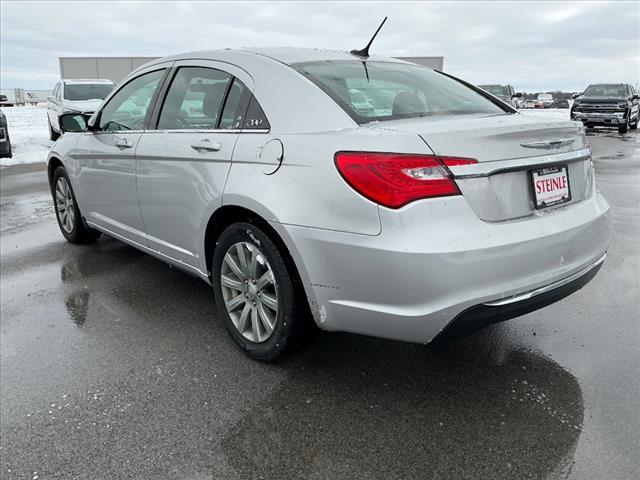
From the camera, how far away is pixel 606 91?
72.4ft

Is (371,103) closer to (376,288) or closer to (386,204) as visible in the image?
(386,204)

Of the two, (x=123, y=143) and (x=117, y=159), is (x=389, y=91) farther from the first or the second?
(x=117, y=159)

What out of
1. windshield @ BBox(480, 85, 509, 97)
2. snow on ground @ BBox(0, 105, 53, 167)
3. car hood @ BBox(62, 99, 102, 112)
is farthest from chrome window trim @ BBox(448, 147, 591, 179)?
windshield @ BBox(480, 85, 509, 97)

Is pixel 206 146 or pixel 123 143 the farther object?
pixel 123 143

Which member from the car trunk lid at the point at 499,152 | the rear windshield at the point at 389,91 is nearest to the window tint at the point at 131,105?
the rear windshield at the point at 389,91

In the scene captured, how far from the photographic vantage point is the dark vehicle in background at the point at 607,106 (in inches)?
811

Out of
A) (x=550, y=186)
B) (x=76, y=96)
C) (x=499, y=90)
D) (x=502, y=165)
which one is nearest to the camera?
(x=502, y=165)

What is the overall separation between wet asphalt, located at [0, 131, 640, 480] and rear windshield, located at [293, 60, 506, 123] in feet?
4.34

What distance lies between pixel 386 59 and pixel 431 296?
76.7 inches

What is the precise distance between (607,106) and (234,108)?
21.5 metres

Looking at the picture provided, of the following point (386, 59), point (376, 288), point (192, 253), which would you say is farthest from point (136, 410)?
point (386, 59)

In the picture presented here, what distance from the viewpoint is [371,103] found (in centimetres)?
277

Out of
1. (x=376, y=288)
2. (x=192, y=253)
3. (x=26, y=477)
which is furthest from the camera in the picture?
(x=192, y=253)

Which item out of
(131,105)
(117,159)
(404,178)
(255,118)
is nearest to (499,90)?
(131,105)
